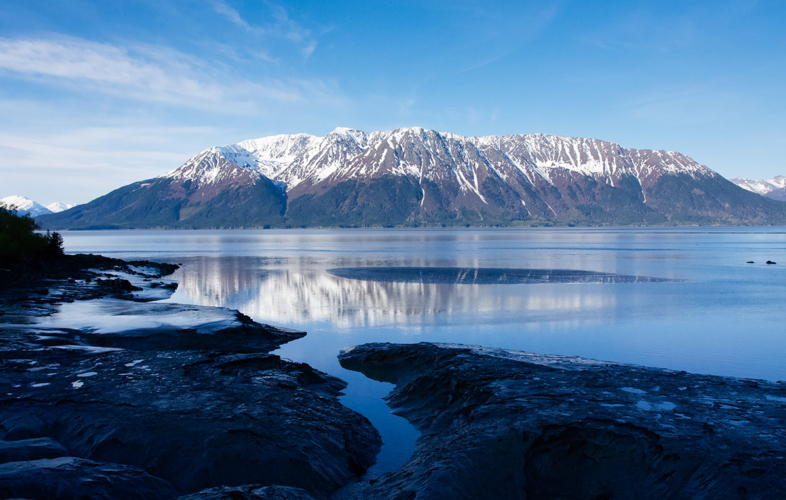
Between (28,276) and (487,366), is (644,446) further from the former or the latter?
(28,276)

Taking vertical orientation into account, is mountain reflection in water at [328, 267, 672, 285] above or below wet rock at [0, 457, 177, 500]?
below

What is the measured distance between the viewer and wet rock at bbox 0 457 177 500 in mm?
7125

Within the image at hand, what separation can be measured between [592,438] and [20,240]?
4580 centimetres

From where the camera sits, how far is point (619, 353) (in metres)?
19.0

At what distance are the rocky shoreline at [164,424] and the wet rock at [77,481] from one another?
0.05 ft

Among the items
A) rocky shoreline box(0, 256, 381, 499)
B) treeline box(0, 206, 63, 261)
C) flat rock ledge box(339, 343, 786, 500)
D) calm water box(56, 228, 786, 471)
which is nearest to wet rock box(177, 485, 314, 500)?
rocky shoreline box(0, 256, 381, 499)

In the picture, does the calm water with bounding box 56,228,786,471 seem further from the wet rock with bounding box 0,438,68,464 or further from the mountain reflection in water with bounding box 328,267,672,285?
the wet rock with bounding box 0,438,68,464

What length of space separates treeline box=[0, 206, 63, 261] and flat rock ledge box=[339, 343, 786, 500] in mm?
36388

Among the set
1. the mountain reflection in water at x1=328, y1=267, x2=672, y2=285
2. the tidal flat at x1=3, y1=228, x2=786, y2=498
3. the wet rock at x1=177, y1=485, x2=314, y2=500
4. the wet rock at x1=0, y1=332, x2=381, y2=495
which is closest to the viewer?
the wet rock at x1=177, y1=485, x2=314, y2=500

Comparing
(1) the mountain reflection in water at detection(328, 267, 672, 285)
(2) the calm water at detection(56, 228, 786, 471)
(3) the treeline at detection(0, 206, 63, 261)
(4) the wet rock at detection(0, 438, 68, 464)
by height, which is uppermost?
(3) the treeline at detection(0, 206, 63, 261)

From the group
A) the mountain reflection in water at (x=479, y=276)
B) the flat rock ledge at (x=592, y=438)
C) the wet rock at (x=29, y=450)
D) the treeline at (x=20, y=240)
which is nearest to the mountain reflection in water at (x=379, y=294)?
the mountain reflection in water at (x=479, y=276)

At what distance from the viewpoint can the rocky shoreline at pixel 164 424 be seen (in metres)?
7.93

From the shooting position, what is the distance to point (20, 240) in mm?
40719

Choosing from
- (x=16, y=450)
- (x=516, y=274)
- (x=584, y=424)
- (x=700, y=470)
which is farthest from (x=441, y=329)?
(x=516, y=274)
